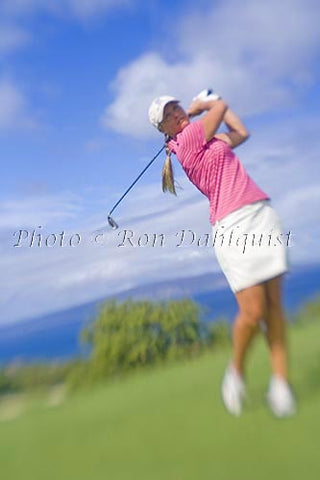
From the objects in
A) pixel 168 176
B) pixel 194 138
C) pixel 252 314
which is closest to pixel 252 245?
pixel 252 314

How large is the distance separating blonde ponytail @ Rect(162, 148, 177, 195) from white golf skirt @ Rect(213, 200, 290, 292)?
0.44 meters

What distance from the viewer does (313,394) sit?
3197 mm

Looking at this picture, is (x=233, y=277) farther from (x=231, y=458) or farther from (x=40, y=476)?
(x=40, y=476)

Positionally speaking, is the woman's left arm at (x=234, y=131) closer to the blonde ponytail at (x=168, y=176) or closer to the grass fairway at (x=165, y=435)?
the blonde ponytail at (x=168, y=176)

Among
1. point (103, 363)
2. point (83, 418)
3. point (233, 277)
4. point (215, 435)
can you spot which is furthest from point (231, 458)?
point (103, 363)

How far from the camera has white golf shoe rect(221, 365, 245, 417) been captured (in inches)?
118

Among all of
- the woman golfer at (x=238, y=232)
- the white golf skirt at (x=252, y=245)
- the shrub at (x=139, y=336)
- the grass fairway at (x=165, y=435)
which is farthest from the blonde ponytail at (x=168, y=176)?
the grass fairway at (x=165, y=435)

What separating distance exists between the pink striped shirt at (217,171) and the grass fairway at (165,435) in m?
0.79

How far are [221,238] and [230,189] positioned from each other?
0.22 metres

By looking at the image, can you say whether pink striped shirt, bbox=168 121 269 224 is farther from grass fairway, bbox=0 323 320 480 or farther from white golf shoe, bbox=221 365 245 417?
grass fairway, bbox=0 323 320 480

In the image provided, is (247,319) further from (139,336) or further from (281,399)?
(139,336)

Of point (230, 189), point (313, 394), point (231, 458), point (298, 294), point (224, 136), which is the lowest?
point (231, 458)

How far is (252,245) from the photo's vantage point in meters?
3.19

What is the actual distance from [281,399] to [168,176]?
1.20 metres
